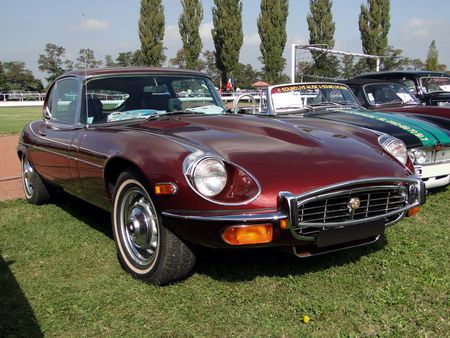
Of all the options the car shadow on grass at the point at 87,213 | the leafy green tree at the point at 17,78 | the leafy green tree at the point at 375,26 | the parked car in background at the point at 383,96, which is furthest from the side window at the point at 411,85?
the leafy green tree at the point at 17,78

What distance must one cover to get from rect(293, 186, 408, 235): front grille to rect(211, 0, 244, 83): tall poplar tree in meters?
34.2

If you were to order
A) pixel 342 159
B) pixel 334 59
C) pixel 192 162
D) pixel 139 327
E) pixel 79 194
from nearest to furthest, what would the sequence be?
pixel 139 327
pixel 192 162
pixel 342 159
pixel 79 194
pixel 334 59

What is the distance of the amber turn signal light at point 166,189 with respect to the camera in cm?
277

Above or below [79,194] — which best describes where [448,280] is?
below

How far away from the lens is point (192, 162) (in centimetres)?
277

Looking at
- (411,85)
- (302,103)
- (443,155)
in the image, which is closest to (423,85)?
(411,85)

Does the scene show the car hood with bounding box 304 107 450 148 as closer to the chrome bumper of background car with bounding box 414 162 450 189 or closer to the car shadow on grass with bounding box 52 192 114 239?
the chrome bumper of background car with bounding box 414 162 450 189

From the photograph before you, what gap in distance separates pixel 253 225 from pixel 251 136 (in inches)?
33.3

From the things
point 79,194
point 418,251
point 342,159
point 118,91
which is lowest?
point 418,251

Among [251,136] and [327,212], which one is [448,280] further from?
[251,136]

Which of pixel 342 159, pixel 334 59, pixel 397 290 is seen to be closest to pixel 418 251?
pixel 397 290

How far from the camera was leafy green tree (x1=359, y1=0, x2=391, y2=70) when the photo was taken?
122 ft

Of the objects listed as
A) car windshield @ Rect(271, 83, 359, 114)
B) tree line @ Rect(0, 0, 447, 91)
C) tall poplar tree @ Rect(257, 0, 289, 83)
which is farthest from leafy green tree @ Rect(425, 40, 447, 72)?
car windshield @ Rect(271, 83, 359, 114)

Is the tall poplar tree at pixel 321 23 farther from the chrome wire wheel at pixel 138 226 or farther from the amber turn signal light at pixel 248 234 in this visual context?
the amber turn signal light at pixel 248 234
